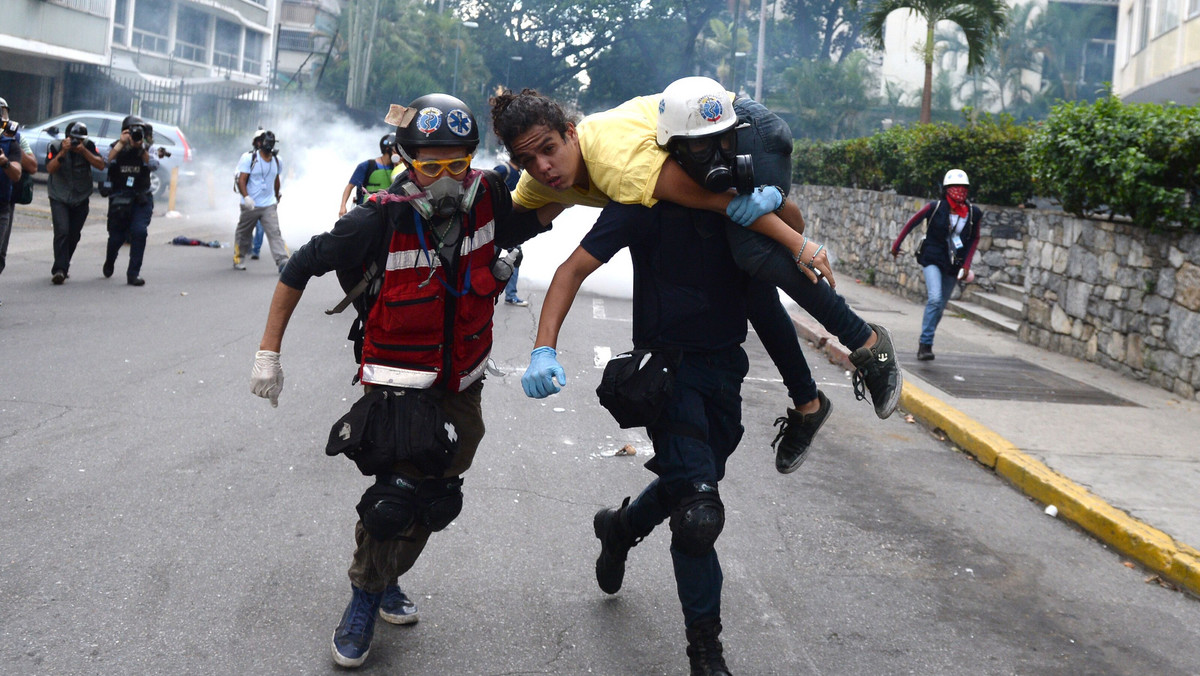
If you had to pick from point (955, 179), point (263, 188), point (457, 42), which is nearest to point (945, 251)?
point (955, 179)

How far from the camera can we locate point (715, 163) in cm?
318

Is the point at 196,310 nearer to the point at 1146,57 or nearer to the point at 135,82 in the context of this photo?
the point at 1146,57

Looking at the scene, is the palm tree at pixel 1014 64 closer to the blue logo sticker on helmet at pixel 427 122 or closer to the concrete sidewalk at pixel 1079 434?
the concrete sidewalk at pixel 1079 434

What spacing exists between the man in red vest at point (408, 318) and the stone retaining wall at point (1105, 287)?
7.03m

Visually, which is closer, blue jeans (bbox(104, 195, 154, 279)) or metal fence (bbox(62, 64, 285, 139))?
blue jeans (bbox(104, 195, 154, 279))

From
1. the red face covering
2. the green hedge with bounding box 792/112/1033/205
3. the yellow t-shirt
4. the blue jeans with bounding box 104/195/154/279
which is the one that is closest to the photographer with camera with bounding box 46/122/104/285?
the blue jeans with bounding box 104/195/154/279

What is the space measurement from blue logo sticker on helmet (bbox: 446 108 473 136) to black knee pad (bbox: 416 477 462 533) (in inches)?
42.1

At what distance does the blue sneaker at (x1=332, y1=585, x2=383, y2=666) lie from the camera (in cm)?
339

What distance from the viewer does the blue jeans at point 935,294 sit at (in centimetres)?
989

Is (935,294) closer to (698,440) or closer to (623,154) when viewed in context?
(698,440)

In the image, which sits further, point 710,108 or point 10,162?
point 10,162

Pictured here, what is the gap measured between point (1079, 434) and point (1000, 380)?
201 centimetres

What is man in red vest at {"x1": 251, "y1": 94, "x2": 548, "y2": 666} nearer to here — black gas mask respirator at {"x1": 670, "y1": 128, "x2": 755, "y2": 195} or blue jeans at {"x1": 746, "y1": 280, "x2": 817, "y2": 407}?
black gas mask respirator at {"x1": 670, "y1": 128, "x2": 755, "y2": 195}

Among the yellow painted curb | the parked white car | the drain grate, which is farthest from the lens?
the parked white car
